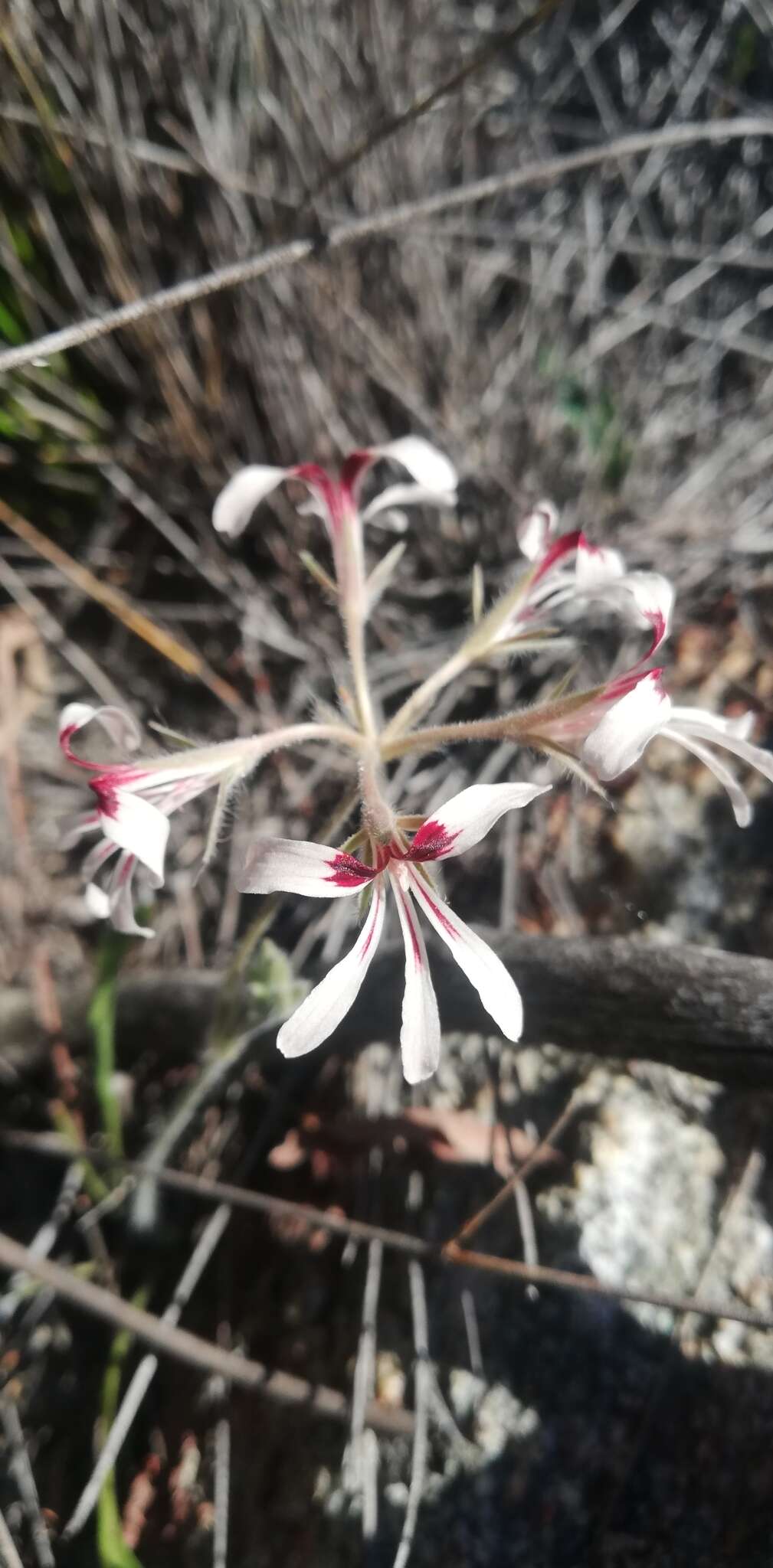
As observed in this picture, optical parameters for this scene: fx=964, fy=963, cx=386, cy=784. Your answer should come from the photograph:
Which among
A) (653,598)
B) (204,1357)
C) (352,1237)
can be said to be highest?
(653,598)

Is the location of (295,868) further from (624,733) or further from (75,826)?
(75,826)

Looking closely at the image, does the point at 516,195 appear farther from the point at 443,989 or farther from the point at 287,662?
the point at 443,989

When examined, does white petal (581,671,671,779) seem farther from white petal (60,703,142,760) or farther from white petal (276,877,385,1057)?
white petal (60,703,142,760)

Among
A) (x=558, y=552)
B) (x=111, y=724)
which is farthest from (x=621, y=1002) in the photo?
(x=111, y=724)

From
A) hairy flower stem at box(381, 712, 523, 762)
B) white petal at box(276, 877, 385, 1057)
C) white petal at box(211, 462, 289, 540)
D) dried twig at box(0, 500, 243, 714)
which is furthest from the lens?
dried twig at box(0, 500, 243, 714)

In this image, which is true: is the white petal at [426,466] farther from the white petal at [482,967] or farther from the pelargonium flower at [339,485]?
the white petal at [482,967]

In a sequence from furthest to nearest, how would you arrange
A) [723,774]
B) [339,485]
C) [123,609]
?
[123,609]
[339,485]
[723,774]

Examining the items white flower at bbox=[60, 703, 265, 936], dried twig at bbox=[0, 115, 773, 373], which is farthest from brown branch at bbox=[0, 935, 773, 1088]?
dried twig at bbox=[0, 115, 773, 373]
